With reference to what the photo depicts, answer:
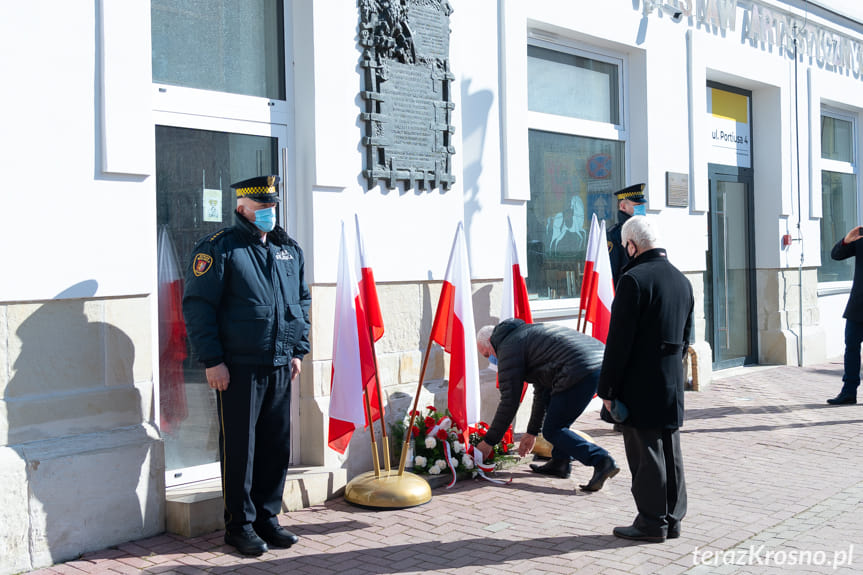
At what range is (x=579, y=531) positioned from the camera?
5336mm

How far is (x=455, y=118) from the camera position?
25.3 feet

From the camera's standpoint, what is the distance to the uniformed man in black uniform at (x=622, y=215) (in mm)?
8297

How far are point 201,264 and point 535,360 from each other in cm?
237

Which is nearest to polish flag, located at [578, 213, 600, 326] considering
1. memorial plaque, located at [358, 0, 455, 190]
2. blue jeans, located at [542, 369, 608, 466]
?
memorial plaque, located at [358, 0, 455, 190]

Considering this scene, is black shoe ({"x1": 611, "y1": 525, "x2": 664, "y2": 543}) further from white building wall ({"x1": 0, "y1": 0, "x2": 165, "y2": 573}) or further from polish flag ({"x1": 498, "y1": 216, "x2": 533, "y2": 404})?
white building wall ({"x1": 0, "y1": 0, "x2": 165, "y2": 573})

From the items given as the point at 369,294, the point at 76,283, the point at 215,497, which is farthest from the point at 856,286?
the point at 76,283

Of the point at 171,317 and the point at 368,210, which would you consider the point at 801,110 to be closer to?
the point at 368,210

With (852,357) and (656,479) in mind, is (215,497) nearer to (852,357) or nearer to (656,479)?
(656,479)

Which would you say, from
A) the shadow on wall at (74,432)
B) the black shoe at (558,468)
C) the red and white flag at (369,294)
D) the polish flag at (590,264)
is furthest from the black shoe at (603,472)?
the shadow on wall at (74,432)

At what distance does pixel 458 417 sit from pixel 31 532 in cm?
299

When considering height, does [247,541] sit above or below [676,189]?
below

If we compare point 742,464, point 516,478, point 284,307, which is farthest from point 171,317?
point 742,464

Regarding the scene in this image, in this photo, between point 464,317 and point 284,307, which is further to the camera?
point 464,317

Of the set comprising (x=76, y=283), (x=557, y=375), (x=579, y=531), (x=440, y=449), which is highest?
(x=76, y=283)
